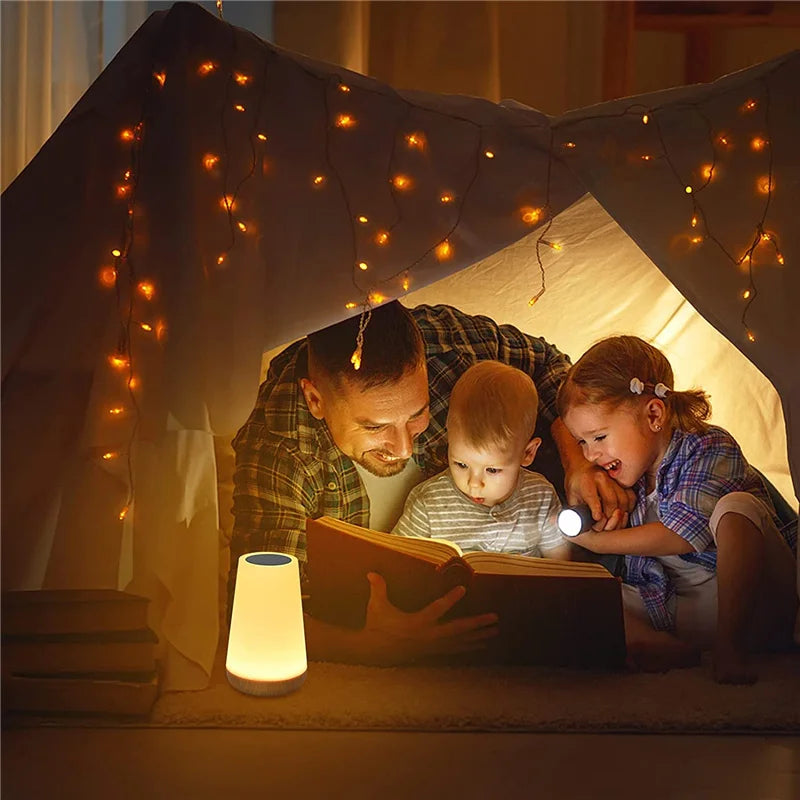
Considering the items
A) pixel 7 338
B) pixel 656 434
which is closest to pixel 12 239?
pixel 7 338

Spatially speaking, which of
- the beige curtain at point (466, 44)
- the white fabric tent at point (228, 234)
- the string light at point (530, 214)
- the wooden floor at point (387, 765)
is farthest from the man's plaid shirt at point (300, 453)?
the beige curtain at point (466, 44)

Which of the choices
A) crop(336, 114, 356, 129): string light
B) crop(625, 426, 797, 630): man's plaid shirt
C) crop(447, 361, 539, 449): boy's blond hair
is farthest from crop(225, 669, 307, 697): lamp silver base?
crop(336, 114, 356, 129): string light

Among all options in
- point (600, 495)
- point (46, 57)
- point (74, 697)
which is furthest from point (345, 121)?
point (46, 57)

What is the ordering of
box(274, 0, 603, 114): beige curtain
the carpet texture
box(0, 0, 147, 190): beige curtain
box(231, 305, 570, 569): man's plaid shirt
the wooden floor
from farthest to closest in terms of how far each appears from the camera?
box(274, 0, 603, 114): beige curtain, box(0, 0, 147, 190): beige curtain, box(231, 305, 570, 569): man's plaid shirt, the carpet texture, the wooden floor

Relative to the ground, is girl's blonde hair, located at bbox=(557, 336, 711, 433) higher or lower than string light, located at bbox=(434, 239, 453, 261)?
A: lower

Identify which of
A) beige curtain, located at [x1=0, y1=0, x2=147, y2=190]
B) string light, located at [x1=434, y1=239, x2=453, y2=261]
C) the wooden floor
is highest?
beige curtain, located at [x1=0, y1=0, x2=147, y2=190]

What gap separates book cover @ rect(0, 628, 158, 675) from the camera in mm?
1444

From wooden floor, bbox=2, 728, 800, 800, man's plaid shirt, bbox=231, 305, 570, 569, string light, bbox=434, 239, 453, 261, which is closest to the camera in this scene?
wooden floor, bbox=2, 728, 800, 800

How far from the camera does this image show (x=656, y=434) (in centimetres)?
164

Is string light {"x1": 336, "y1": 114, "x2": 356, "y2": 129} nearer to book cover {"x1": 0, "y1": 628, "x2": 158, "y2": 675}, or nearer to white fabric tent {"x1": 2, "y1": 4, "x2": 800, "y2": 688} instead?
white fabric tent {"x1": 2, "y1": 4, "x2": 800, "y2": 688}

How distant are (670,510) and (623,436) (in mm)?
145

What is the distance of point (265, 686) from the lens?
4.88 ft

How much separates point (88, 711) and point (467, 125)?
1.05 meters

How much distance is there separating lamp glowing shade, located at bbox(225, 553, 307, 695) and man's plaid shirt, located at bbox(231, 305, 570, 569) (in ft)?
0.45
